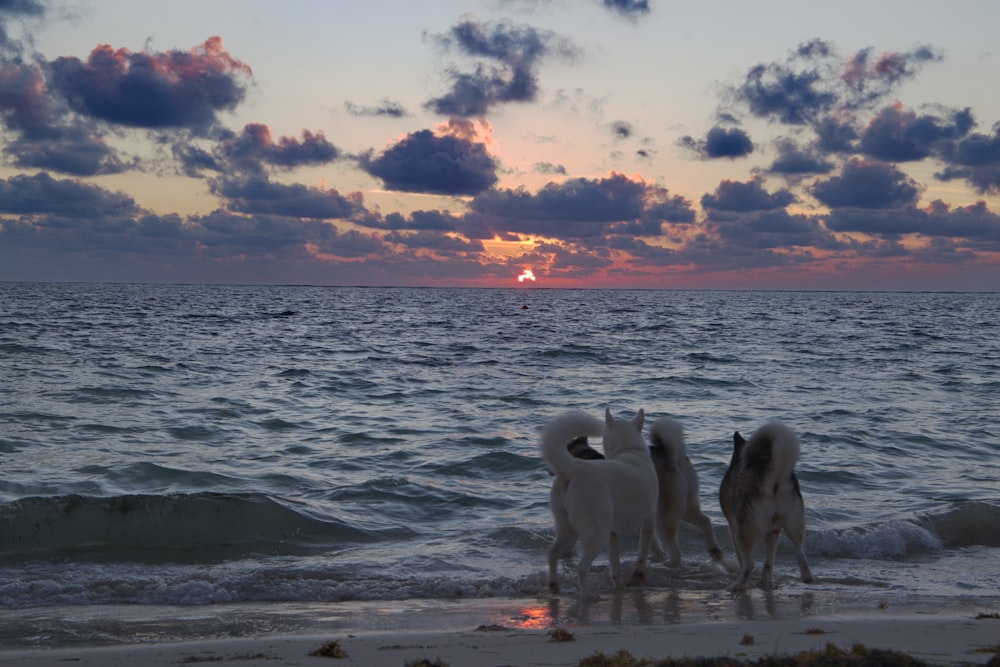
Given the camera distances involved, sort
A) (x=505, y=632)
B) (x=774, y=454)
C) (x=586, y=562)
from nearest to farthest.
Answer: (x=505, y=632) → (x=586, y=562) → (x=774, y=454)

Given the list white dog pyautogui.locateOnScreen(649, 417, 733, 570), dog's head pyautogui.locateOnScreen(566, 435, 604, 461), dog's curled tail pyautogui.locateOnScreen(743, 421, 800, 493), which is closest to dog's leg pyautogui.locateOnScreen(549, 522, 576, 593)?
white dog pyautogui.locateOnScreen(649, 417, 733, 570)

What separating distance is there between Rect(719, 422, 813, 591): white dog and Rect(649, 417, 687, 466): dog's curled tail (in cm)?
73

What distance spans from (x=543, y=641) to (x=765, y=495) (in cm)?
248

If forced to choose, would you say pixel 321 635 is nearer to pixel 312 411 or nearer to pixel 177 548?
pixel 177 548

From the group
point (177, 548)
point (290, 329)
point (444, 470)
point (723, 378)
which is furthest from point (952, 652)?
point (290, 329)

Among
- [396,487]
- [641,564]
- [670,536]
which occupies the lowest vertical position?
[396,487]

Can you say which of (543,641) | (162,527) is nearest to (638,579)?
(543,641)

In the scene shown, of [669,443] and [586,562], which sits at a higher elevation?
[669,443]

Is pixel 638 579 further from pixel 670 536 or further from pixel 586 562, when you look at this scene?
pixel 586 562

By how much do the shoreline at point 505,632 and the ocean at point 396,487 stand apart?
0.20 feet

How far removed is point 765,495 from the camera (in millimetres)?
6973

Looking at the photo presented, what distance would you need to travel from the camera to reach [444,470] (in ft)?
39.9

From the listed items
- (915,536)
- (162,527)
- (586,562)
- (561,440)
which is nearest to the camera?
(561,440)

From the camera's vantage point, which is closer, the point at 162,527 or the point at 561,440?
the point at 561,440
